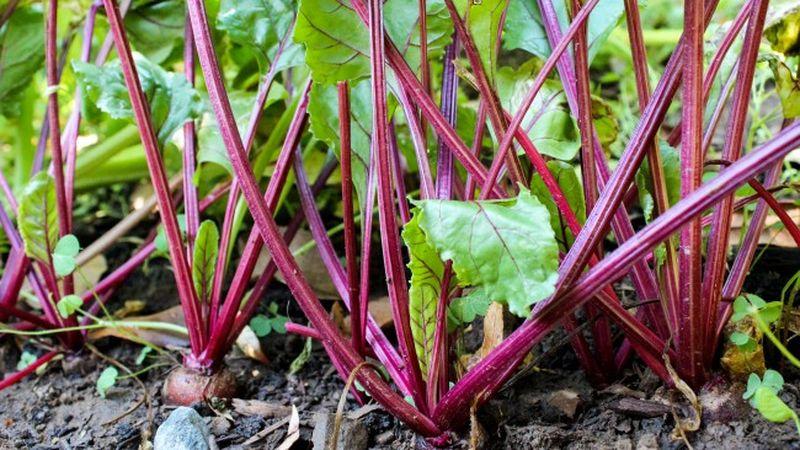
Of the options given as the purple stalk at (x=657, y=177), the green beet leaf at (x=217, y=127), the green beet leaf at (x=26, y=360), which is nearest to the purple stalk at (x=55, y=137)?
the green beet leaf at (x=26, y=360)

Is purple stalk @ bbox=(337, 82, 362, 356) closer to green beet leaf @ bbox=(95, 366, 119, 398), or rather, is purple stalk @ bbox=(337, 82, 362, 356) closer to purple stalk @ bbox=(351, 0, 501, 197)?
purple stalk @ bbox=(351, 0, 501, 197)

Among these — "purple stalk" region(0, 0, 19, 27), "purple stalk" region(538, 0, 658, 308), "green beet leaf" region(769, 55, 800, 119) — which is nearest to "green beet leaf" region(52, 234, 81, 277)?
"purple stalk" region(0, 0, 19, 27)

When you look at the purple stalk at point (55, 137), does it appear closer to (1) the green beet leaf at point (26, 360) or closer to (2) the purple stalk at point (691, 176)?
(1) the green beet leaf at point (26, 360)

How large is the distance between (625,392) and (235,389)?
1.81 feet

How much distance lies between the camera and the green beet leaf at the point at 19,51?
1.50 m

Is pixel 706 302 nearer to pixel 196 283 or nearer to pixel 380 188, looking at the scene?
pixel 380 188

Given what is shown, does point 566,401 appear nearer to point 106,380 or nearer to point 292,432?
point 292,432

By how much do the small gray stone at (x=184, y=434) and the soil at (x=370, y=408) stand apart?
3 cm

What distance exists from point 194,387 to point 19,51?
83 cm

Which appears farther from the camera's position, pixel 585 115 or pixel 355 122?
pixel 355 122

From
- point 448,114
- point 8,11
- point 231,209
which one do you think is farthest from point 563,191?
point 8,11

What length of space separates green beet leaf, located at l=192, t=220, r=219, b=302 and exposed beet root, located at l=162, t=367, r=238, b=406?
0.37ft

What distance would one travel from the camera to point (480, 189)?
974 mm

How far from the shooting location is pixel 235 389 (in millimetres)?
1130
